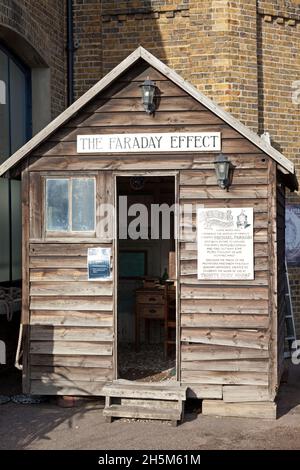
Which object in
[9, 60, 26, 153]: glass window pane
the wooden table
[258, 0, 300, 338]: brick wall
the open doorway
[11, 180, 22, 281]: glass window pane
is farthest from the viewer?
[258, 0, 300, 338]: brick wall

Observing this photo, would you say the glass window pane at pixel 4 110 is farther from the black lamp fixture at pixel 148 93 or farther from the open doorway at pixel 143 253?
the black lamp fixture at pixel 148 93

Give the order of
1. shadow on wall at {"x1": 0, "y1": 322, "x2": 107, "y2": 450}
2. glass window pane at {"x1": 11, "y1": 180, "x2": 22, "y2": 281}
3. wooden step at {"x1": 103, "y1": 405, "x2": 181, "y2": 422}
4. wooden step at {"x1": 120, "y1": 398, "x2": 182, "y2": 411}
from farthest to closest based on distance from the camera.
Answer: glass window pane at {"x1": 11, "y1": 180, "x2": 22, "y2": 281}
shadow on wall at {"x1": 0, "y1": 322, "x2": 107, "y2": 450}
wooden step at {"x1": 120, "y1": 398, "x2": 182, "y2": 411}
wooden step at {"x1": 103, "y1": 405, "x2": 181, "y2": 422}

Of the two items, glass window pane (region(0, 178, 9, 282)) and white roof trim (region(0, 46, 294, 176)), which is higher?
white roof trim (region(0, 46, 294, 176))

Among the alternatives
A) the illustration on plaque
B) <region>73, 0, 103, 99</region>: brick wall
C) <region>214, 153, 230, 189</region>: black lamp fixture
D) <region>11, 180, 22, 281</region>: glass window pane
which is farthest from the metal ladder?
<region>73, 0, 103, 99</region>: brick wall

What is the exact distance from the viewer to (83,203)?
7934mm

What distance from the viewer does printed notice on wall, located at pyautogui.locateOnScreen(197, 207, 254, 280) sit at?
7.64 m

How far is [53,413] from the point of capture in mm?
7703

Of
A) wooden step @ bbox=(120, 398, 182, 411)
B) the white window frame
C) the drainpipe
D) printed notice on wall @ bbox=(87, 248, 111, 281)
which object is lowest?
wooden step @ bbox=(120, 398, 182, 411)

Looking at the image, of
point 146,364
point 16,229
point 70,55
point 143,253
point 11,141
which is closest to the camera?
point 146,364

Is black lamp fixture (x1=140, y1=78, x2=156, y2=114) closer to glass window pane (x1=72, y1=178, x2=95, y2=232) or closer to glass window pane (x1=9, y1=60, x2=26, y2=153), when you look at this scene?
glass window pane (x1=72, y1=178, x2=95, y2=232)

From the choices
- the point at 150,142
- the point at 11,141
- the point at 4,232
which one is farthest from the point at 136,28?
the point at 150,142

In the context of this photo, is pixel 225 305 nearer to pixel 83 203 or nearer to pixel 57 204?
pixel 83 203

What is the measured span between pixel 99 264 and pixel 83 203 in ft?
2.62
